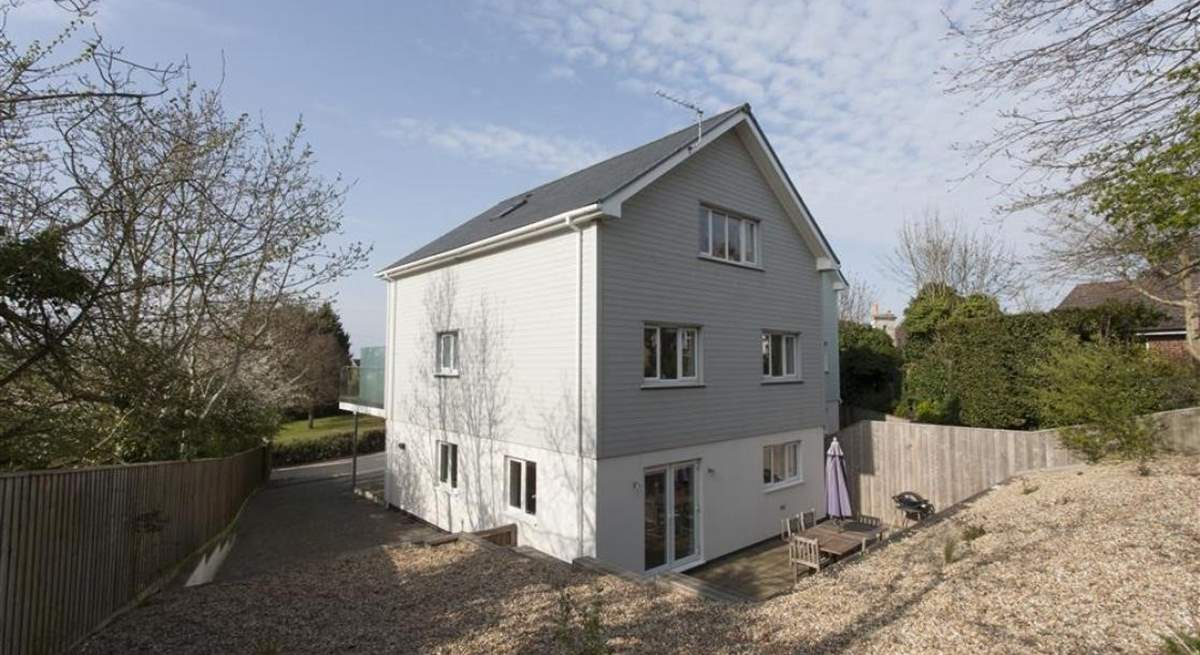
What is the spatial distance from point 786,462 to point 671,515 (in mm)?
4898

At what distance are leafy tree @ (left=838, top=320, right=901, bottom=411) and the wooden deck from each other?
40.6 feet

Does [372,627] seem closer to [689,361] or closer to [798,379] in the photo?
[689,361]

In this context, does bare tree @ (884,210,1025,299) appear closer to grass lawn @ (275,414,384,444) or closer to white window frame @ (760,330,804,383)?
white window frame @ (760,330,804,383)

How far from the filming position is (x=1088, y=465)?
12586 mm

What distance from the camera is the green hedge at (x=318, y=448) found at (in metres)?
30.4

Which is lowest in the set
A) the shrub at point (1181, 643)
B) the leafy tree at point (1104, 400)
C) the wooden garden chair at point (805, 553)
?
the wooden garden chair at point (805, 553)

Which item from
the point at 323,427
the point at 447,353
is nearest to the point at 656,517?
the point at 447,353

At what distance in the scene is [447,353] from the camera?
15500 millimetres

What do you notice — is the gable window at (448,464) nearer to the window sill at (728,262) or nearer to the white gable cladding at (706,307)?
the white gable cladding at (706,307)

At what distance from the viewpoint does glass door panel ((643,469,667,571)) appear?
11.5 metres

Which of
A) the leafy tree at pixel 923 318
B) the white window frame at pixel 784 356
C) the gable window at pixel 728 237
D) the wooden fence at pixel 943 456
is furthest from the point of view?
the leafy tree at pixel 923 318

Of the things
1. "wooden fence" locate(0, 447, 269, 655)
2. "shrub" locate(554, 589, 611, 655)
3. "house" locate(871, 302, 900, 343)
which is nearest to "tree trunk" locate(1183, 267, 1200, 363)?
"house" locate(871, 302, 900, 343)

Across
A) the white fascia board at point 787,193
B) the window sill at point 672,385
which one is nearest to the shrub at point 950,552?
the window sill at point 672,385

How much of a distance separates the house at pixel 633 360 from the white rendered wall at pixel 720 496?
0.04 m
